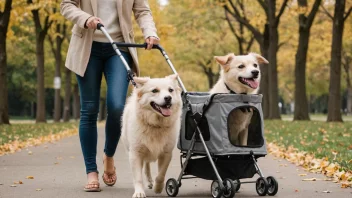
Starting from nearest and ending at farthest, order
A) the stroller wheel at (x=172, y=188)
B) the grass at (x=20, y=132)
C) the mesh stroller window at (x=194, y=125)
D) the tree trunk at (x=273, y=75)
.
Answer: the stroller wheel at (x=172, y=188), the mesh stroller window at (x=194, y=125), the grass at (x=20, y=132), the tree trunk at (x=273, y=75)

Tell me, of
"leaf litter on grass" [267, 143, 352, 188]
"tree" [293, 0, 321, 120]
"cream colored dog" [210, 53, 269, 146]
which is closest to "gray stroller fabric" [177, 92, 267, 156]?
"cream colored dog" [210, 53, 269, 146]

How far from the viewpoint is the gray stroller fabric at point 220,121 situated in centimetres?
613

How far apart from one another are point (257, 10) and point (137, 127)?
31010 millimetres

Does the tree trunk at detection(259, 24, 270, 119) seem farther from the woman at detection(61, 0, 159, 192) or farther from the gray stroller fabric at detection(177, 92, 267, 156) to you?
the gray stroller fabric at detection(177, 92, 267, 156)

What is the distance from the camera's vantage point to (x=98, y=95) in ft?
22.3

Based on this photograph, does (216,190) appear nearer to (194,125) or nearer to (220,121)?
(220,121)

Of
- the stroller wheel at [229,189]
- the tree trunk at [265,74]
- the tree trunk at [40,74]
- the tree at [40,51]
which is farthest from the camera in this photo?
the tree trunk at [265,74]

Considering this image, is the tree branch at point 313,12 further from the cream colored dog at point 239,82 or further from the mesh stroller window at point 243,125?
the mesh stroller window at point 243,125

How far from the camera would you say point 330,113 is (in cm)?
2475

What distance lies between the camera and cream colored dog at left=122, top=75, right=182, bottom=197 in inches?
230

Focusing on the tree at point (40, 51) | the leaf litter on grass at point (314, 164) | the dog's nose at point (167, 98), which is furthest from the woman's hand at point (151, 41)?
the tree at point (40, 51)

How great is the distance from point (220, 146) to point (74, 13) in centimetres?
204

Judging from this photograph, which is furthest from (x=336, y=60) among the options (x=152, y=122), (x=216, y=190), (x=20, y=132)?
(x=152, y=122)

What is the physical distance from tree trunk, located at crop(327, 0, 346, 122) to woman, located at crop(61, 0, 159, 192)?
1841cm
